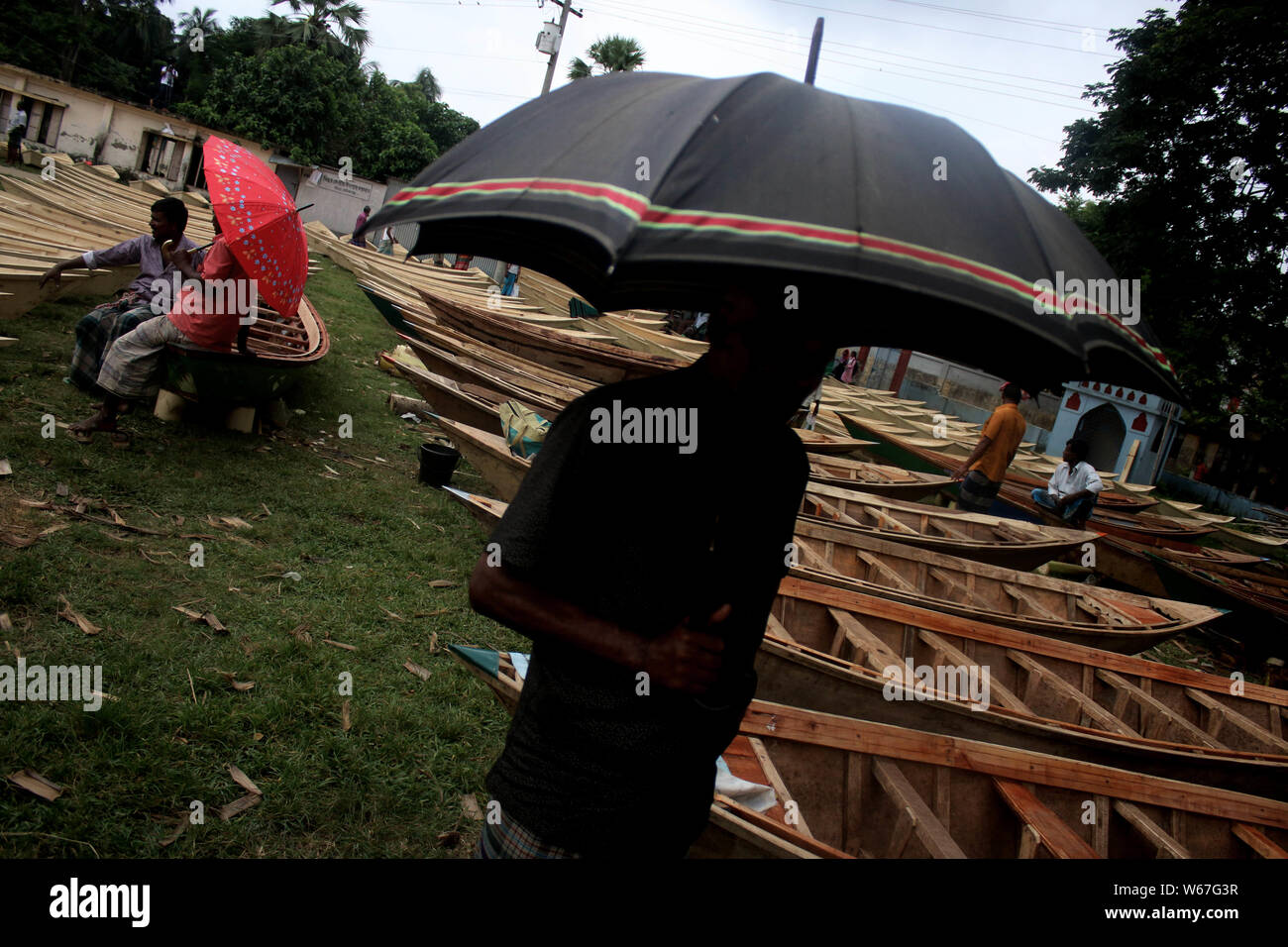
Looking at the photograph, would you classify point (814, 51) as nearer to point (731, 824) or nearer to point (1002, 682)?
point (731, 824)

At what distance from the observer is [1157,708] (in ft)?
15.1

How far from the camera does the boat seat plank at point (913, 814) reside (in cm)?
280

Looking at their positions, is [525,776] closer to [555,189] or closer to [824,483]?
[555,189]

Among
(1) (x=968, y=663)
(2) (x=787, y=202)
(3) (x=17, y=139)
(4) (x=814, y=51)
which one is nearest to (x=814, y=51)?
(4) (x=814, y=51)

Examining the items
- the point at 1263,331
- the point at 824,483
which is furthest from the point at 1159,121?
the point at 824,483

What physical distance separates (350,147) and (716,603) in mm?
39905

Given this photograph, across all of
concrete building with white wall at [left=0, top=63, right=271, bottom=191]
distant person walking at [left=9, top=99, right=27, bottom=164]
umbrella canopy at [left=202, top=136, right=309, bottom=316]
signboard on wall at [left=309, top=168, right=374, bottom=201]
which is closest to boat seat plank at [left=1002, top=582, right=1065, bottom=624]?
umbrella canopy at [left=202, top=136, right=309, bottom=316]

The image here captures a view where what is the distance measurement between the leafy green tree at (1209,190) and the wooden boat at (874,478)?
9.58 metres

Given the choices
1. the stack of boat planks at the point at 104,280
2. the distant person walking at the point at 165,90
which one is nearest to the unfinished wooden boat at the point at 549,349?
the stack of boat planks at the point at 104,280

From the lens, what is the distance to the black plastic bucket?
708cm

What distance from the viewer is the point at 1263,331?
1534 cm

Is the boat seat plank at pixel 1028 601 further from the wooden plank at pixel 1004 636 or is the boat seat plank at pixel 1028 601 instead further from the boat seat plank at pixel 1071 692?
the boat seat plank at pixel 1071 692

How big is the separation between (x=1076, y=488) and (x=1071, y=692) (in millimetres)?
7210
